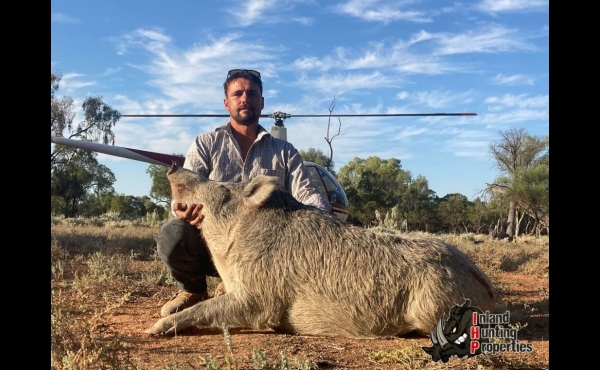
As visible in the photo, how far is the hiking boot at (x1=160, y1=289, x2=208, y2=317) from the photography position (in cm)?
466

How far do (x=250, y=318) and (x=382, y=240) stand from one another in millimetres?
1211

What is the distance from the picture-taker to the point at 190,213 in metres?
4.51

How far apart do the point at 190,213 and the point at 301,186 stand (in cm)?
131

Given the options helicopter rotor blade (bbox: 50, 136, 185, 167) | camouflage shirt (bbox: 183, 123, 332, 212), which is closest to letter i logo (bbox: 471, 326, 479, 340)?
camouflage shirt (bbox: 183, 123, 332, 212)

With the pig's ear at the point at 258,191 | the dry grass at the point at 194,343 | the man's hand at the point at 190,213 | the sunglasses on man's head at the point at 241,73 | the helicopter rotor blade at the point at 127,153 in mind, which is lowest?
the dry grass at the point at 194,343

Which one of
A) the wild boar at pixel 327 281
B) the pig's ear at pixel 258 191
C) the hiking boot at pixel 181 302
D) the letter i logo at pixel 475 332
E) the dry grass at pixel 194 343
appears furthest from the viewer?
the hiking boot at pixel 181 302

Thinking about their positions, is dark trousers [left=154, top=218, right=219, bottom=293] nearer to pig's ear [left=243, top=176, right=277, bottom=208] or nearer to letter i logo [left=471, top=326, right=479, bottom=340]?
pig's ear [left=243, top=176, right=277, bottom=208]

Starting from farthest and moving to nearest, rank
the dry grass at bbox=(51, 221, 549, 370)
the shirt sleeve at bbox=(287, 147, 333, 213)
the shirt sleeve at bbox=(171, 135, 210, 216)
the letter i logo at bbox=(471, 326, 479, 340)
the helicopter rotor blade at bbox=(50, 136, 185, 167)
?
the helicopter rotor blade at bbox=(50, 136, 185, 167), the shirt sleeve at bbox=(171, 135, 210, 216), the shirt sleeve at bbox=(287, 147, 333, 213), the letter i logo at bbox=(471, 326, 479, 340), the dry grass at bbox=(51, 221, 549, 370)

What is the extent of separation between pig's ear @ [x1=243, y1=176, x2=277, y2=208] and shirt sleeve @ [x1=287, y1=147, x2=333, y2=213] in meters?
0.82

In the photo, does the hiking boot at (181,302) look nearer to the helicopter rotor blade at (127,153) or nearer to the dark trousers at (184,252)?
the dark trousers at (184,252)

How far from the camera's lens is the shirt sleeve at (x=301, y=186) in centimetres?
512

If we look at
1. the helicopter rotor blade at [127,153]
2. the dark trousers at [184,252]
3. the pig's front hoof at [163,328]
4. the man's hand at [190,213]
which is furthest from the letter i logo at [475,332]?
the helicopter rotor blade at [127,153]
